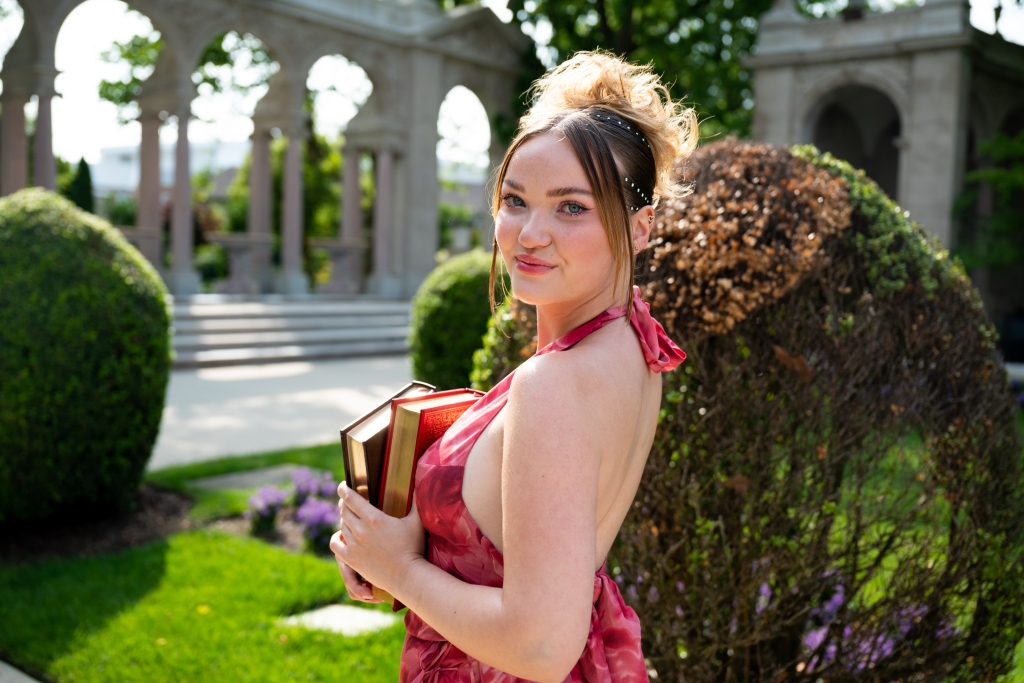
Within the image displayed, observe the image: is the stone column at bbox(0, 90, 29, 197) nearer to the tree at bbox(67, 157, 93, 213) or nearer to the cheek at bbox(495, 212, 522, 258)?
the tree at bbox(67, 157, 93, 213)

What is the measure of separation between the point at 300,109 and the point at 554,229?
21434mm

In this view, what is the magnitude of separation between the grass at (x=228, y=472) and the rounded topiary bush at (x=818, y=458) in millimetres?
3811

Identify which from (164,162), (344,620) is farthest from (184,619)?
(164,162)

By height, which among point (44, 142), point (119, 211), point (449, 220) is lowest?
point (119, 211)

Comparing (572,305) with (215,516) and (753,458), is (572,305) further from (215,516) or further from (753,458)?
(215,516)

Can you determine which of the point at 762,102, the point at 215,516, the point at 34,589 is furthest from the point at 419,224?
the point at 34,589

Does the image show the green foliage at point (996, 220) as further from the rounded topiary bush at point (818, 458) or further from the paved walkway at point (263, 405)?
the rounded topiary bush at point (818, 458)

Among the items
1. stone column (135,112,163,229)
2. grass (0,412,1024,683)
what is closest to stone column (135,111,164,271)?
stone column (135,112,163,229)

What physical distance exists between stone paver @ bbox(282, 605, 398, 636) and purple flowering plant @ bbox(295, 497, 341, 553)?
988 mm

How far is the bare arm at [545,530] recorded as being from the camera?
1301mm

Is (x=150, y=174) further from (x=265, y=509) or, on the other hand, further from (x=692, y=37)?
(x=265, y=509)

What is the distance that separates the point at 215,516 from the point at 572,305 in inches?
215

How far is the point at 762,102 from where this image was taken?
67.3 ft

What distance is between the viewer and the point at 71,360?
557cm
